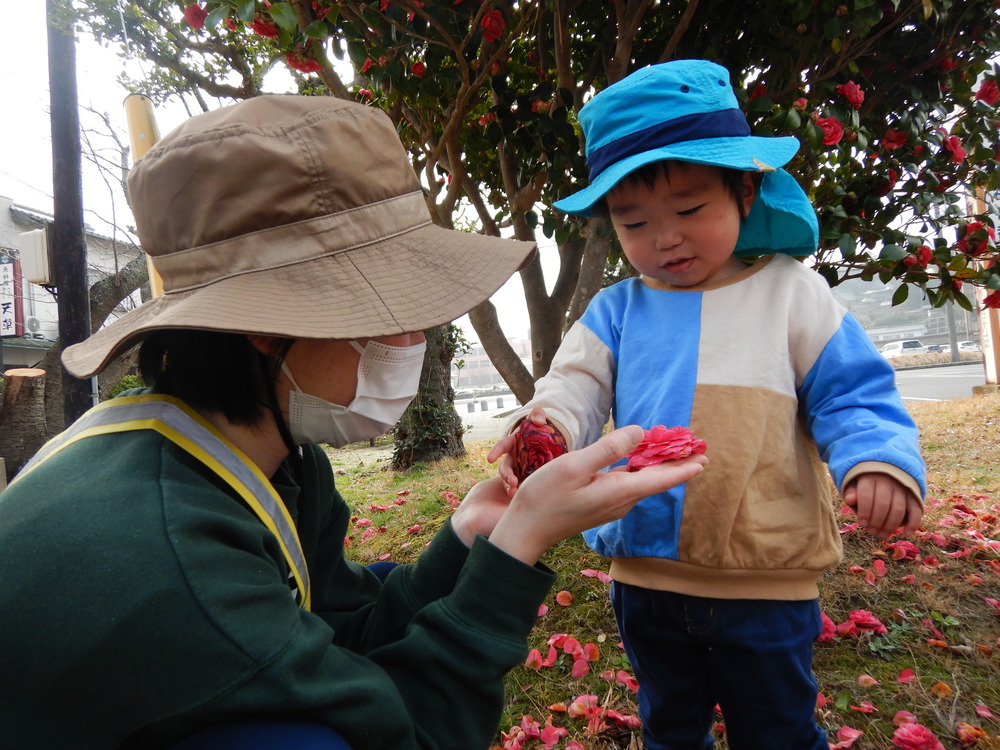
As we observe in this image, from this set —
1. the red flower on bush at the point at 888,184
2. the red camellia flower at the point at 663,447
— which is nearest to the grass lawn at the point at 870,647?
the red camellia flower at the point at 663,447

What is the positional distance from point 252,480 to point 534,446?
25.8 inches

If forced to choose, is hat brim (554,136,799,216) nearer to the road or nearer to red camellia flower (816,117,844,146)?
red camellia flower (816,117,844,146)

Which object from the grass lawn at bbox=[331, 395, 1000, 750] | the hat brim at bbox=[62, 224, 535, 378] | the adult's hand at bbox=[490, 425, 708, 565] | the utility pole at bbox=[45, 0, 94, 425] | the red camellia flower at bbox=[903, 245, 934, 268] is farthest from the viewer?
the utility pole at bbox=[45, 0, 94, 425]

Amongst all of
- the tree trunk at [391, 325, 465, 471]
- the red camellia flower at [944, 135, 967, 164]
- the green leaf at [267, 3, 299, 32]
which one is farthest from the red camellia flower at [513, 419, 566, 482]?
the tree trunk at [391, 325, 465, 471]

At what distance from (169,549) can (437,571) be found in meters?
0.74

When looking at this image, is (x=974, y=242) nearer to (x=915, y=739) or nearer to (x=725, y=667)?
(x=915, y=739)

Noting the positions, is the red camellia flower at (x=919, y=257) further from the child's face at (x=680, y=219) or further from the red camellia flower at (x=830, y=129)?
the child's face at (x=680, y=219)

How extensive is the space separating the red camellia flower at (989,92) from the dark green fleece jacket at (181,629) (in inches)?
130

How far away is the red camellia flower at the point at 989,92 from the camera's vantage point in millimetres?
2811

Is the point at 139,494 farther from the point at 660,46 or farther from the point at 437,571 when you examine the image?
the point at 660,46

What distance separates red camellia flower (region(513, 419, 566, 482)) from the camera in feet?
4.78

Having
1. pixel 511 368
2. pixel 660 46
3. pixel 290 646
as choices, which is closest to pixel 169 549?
pixel 290 646

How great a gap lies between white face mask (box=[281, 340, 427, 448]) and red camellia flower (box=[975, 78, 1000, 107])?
3219mm

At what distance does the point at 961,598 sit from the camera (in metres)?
2.71
